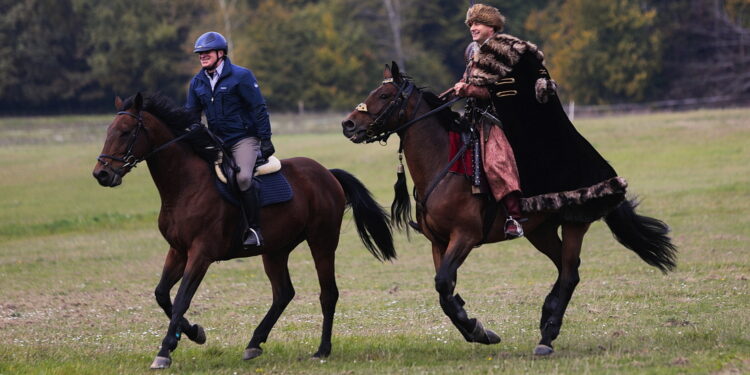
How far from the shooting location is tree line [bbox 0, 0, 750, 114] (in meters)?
71.7

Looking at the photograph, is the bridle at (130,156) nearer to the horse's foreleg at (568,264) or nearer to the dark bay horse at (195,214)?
the dark bay horse at (195,214)

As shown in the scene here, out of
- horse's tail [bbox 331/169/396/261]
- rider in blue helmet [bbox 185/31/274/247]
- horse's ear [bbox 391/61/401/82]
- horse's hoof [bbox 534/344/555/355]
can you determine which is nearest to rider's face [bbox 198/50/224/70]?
rider in blue helmet [bbox 185/31/274/247]

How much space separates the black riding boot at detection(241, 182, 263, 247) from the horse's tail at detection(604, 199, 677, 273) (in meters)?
3.37

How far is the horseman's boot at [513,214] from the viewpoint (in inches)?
364

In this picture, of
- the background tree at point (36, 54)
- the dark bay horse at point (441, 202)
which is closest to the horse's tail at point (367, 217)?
the dark bay horse at point (441, 202)

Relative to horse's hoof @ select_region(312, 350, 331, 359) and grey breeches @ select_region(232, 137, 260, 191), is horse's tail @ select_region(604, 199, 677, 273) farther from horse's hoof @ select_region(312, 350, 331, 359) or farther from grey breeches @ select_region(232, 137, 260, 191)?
grey breeches @ select_region(232, 137, 260, 191)

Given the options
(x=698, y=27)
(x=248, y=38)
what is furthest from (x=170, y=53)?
(x=698, y=27)

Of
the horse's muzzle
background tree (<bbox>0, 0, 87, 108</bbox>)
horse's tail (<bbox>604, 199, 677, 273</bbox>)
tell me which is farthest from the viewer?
background tree (<bbox>0, 0, 87, 108</bbox>)

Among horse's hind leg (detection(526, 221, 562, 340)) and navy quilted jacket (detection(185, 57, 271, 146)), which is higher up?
navy quilted jacket (detection(185, 57, 271, 146))

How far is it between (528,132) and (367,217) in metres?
2.03

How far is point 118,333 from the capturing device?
1157cm

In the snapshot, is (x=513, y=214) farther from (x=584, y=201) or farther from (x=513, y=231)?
(x=584, y=201)

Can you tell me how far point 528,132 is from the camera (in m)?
9.38

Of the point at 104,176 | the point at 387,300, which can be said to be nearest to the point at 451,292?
the point at 104,176
